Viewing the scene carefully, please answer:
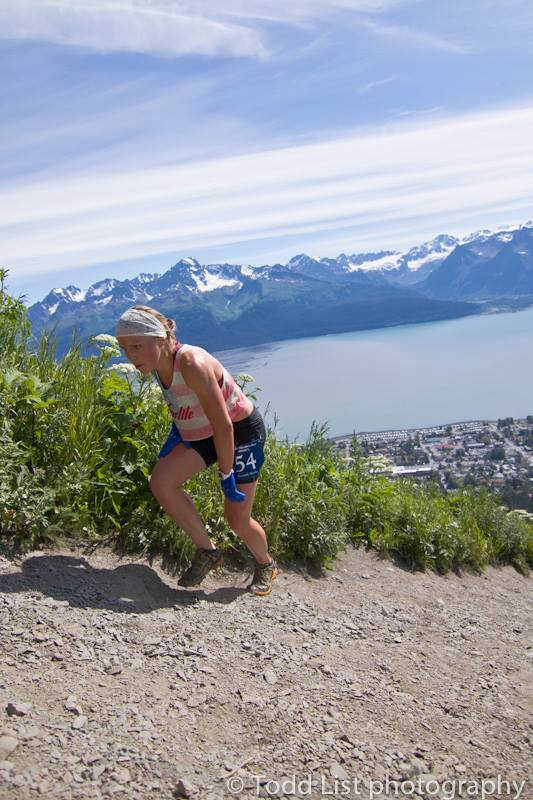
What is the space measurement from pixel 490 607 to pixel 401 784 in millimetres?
3405

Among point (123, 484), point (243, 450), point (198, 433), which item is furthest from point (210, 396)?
point (123, 484)

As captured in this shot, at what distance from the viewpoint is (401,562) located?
21.8 feet

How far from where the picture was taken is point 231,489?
4422 mm

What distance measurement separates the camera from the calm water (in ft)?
332

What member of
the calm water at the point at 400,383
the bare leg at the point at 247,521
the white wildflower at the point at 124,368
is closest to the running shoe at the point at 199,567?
the bare leg at the point at 247,521

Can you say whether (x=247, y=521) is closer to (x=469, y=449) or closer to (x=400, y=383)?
(x=469, y=449)

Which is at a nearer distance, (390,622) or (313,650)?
(313,650)

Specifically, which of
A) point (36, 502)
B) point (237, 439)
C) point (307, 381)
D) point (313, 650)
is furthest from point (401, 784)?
point (307, 381)

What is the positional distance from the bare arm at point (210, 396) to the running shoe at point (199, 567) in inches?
35.2

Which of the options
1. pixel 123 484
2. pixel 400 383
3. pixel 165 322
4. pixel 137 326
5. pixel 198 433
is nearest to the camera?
→ pixel 137 326

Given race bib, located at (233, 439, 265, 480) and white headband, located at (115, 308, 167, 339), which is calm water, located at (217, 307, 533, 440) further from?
white headband, located at (115, 308, 167, 339)

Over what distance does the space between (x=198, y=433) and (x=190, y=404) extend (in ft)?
0.70

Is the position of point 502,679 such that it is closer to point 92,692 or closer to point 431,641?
point 431,641

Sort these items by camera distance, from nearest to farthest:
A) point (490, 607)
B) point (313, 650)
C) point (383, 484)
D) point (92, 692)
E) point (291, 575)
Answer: point (92, 692)
point (313, 650)
point (291, 575)
point (490, 607)
point (383, 484)
